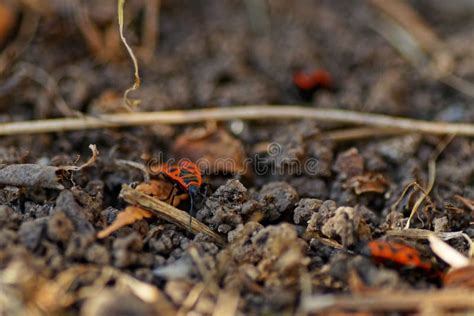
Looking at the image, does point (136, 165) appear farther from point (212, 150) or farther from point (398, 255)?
point (398, 255)

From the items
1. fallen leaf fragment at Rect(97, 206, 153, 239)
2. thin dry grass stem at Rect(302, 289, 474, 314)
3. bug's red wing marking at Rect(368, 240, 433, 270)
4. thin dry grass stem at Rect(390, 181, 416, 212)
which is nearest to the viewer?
thin dry grass stem at Rect(302, 289, 474, 314)

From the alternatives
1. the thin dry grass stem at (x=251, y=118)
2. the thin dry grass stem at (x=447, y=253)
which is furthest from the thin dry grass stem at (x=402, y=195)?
the thin dry grass stem at (x=251, y=118)

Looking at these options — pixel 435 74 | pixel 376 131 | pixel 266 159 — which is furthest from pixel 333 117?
pixel 435 74

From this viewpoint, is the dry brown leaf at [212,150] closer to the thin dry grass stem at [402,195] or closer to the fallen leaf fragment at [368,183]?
the fallen leaf fragment at [368,183]

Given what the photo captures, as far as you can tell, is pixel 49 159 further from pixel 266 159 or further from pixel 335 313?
pixel 335 313

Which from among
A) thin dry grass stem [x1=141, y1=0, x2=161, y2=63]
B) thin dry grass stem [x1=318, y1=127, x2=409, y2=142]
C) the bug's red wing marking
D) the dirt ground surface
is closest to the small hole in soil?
the dirt ground surface

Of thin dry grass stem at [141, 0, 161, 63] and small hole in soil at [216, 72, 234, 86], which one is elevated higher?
thin dry grass stem at [141, 0, 161, 63]

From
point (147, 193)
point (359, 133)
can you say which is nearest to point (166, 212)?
point (147, 193)

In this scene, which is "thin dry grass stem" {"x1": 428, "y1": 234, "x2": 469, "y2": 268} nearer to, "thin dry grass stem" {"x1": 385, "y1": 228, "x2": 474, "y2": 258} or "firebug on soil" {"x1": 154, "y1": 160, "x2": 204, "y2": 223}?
"thin dry grass stem" {"x1": 385, "y1": 228, "x2": 474, "y2": 258}
